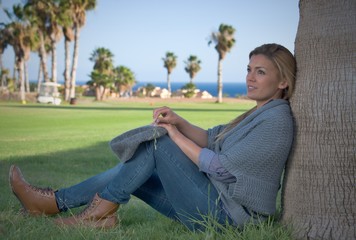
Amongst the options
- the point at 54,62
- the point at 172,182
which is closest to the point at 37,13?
the point at 54,62

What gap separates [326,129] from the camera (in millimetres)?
2621

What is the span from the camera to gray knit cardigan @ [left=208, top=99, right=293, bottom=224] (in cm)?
267

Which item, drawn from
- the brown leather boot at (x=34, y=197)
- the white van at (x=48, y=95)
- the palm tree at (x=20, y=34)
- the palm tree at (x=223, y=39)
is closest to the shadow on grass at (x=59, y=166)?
the brown leather boot at (x=34, y=197)

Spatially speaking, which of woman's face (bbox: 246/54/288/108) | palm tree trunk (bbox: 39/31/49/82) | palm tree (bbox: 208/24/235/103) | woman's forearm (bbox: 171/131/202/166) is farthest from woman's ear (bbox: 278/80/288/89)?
palm tree (bbox: 208/24/235/103)

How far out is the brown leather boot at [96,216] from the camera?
9.91ft

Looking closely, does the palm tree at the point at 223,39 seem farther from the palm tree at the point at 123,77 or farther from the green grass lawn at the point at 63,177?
the green grass lawn at the point at 63,177

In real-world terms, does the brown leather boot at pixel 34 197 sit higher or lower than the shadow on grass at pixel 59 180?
higher

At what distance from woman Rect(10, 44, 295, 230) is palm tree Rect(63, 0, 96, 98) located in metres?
36.5

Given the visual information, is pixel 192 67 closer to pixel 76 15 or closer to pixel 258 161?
pixel 76 15

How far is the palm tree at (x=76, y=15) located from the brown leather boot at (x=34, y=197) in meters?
36.1

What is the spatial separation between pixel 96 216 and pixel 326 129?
1.70 meters

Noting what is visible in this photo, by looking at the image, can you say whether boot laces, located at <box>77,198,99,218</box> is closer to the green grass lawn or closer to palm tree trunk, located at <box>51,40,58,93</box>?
the green grass lawn

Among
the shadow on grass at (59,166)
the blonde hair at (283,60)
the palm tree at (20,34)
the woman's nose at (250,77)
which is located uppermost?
the palm tree at (20,34)

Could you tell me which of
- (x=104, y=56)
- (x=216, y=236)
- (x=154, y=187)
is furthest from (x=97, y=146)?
(x=104, y=56)
